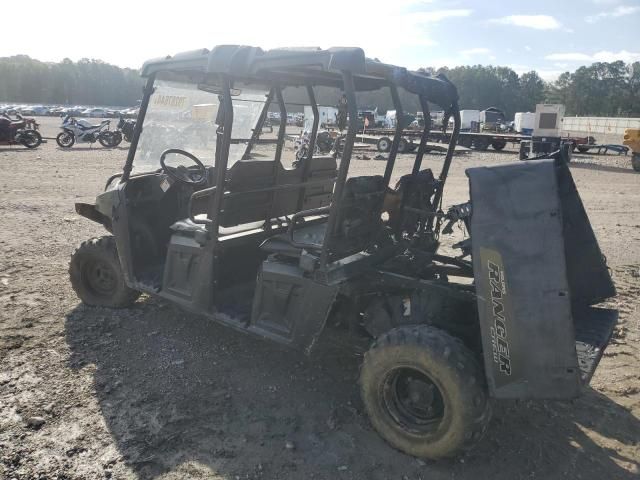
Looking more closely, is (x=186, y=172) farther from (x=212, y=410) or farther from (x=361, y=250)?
(x=212, y=410)

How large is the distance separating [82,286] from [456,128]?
374 centimetres

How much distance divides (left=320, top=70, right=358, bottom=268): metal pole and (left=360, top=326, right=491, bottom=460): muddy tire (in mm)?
674

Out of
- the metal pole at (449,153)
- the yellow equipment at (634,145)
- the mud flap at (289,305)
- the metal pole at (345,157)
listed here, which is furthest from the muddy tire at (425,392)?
the yellow equipment at (634,145)

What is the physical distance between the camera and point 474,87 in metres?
90.6

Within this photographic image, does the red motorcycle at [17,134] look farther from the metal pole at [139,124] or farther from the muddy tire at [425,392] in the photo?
the muddy tire at [425,392]

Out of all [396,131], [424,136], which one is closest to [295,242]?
[396,131]

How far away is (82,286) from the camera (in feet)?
16.2

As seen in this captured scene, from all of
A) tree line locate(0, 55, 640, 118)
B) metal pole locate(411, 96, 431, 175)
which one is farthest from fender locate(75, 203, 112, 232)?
tree line locate(0, 55, 640, 118)

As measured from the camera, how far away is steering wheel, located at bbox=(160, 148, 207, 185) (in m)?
4.56

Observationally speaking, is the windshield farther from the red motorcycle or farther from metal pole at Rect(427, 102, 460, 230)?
the red motorcycle

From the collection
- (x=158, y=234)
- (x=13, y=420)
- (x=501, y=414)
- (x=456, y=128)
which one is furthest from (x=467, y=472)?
(x=158, y=234)

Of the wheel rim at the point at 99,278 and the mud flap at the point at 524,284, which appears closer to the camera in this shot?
the mud flap at the point at 524,284

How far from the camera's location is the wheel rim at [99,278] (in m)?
4.92

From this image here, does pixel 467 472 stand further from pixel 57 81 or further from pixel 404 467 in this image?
pixel 57 81
